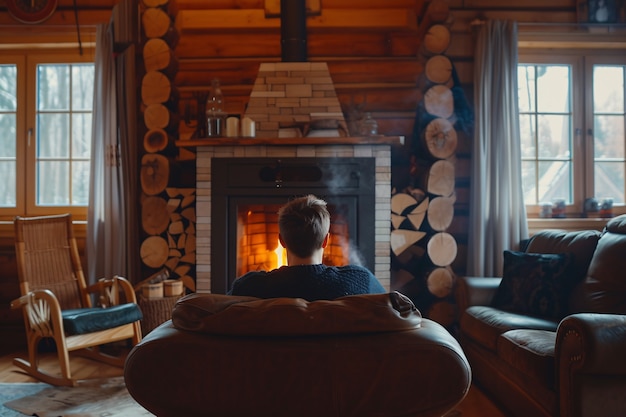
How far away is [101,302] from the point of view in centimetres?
373

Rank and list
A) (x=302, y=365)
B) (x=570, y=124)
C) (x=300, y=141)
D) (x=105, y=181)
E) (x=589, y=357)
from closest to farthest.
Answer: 1. (x=302, y=365)
2. (x=589, y=357)
3. (x=300, y=141)
4. (x=105, y=181)
5. (x=570, y=124)

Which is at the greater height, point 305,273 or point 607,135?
point 607,135

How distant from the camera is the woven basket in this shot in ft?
12.3

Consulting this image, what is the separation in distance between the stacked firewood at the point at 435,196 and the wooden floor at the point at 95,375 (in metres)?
0.85

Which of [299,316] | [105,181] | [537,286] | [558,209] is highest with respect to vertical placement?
[105,181]

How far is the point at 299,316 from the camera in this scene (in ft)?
4.05

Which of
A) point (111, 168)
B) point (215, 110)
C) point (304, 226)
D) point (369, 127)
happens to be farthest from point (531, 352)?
point (111, 168)

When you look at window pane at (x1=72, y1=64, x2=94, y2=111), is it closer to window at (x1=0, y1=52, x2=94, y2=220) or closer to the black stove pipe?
window at (x1=0, y1=52, x2=94, y2=220)

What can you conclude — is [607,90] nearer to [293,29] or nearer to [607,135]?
[607,135]

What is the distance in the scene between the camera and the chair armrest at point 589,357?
2.01 metres

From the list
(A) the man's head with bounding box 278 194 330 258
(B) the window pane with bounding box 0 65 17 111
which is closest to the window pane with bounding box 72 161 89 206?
(B) the window pane with bounding box 0 65 17 111

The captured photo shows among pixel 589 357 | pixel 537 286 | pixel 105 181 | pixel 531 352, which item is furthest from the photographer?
pixel 105 181

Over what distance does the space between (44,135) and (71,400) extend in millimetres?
2365

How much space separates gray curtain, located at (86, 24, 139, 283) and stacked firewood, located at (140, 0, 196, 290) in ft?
0.66
